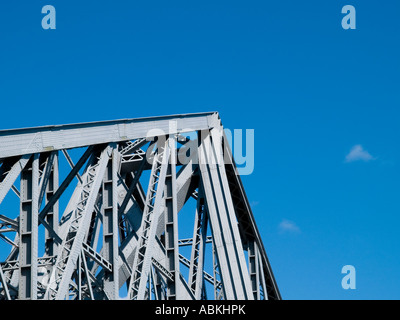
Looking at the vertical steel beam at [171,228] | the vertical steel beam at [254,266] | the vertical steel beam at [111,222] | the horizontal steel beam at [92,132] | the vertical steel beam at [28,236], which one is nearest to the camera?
the vertical steel beam at [28,236]

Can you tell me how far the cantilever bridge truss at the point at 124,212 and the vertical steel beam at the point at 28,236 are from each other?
25 millimetres

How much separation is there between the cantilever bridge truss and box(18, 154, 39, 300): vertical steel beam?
0.08 feet

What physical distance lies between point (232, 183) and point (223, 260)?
5442 mm

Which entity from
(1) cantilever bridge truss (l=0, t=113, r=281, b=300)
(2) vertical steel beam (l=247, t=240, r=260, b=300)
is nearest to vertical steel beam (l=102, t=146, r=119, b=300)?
(1) cantilever bridge truss (l=0, t=113, r=281, b=300)

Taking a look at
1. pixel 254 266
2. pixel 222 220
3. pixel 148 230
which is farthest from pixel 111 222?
pixel 254 266

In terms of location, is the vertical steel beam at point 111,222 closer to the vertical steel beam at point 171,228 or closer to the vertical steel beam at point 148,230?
the vertical steel beam at point 148,230

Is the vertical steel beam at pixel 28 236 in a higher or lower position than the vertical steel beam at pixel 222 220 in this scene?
lower

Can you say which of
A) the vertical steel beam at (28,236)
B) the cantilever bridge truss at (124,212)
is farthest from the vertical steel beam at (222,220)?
the vertical steel beam at (28,236)

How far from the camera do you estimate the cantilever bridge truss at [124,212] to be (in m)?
24.5

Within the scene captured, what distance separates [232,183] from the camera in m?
38.9

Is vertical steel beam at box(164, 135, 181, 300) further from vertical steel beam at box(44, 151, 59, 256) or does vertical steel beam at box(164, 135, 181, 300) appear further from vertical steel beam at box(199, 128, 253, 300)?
vertical steel beam at box(44, 151, 59, 256)

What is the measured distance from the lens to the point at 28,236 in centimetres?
2395

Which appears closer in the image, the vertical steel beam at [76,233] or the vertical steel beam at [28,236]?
the vertical steel beam at [28,236]
